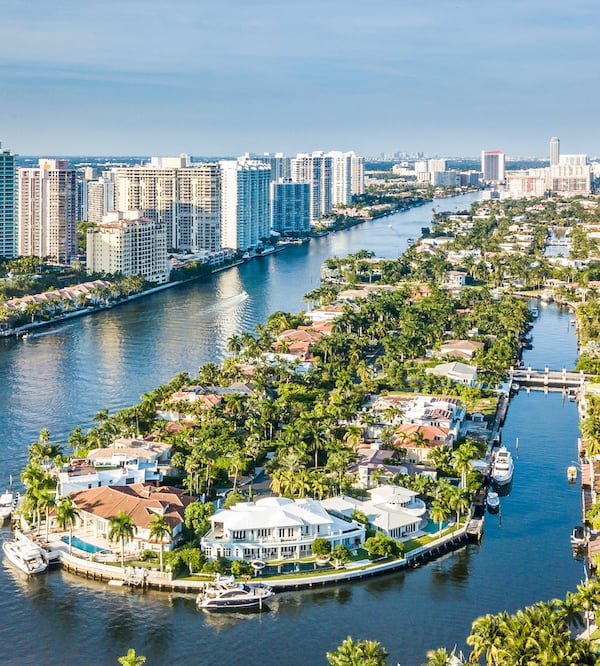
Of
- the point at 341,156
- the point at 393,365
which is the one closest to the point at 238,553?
the point at 393,365

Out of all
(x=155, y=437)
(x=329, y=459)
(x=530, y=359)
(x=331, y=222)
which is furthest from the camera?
(x=331, y=222)

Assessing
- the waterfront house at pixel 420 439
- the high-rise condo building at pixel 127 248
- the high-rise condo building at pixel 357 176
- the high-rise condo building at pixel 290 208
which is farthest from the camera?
the high-rise condo building at pixel 357 176

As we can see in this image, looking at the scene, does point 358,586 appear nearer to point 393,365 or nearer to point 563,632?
point 563,632

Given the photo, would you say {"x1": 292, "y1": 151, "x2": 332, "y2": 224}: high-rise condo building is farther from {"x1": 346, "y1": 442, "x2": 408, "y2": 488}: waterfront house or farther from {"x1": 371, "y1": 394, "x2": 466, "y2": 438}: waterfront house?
{"x1": 346, "y1": 442, "x2": 408, "y2": 488}: waterfront house

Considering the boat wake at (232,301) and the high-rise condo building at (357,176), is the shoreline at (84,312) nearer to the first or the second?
the boat wake at (232,301)

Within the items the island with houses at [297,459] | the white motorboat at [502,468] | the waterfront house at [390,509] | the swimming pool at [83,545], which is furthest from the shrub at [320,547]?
the white motorboat at [502,468]
